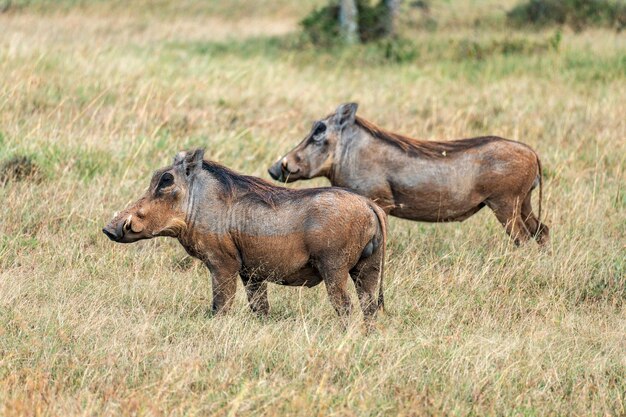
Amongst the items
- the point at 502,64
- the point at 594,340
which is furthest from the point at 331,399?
the point at 502,64

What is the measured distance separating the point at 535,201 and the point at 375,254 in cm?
318

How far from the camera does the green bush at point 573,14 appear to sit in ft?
59.1

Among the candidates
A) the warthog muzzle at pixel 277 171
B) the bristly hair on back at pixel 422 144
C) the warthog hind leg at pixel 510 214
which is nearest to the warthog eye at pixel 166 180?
the warthog muzzle at pixel 277 171

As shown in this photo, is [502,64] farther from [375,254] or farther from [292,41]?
[375,254]

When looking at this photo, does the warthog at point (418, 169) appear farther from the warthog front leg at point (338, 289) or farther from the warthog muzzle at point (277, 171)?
the warthog front leg at point (338, 289)

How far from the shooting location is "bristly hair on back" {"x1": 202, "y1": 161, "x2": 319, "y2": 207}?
5547 mm

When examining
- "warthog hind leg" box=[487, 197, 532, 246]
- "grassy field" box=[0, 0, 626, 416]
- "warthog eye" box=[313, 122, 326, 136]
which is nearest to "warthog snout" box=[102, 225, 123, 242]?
"grassy field" box=[0, 0, 626, 416]

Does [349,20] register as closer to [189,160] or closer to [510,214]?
[510,214]

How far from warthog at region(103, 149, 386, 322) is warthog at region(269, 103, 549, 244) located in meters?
1.51

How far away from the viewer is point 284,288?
625 cm

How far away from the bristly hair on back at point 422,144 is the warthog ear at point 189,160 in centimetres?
185

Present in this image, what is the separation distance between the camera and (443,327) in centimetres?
562

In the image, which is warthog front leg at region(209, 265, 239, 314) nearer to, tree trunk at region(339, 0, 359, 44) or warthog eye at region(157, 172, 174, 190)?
warthog eye at region(157, 172, 174, 190)

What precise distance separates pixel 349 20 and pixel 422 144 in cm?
1095
